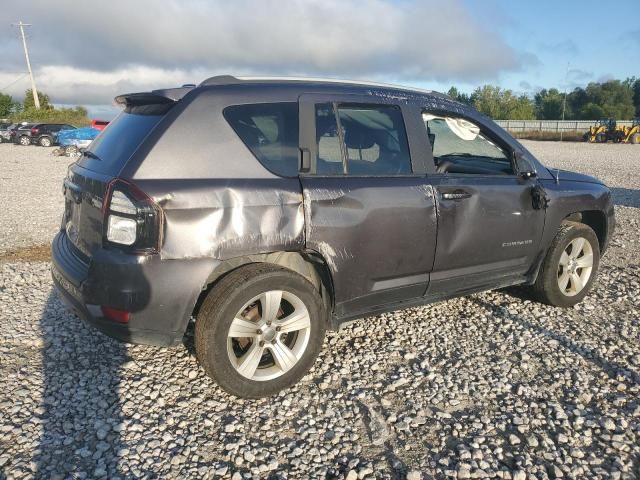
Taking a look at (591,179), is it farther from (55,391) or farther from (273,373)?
(55,391)

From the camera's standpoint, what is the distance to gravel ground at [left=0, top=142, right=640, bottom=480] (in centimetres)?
251

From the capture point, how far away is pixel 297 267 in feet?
10.8

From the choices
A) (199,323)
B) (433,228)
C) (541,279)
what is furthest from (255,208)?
(541,279)

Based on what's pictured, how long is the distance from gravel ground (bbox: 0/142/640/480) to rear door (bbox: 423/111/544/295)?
520 millimetres

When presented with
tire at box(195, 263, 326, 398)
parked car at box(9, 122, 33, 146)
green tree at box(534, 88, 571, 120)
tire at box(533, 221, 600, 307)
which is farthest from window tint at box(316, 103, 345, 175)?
green tree at box(534, 88, 571, 120)

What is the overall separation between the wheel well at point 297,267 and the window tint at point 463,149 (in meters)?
1.16

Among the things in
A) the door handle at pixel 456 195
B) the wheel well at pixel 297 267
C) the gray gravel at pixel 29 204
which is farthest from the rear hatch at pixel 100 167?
the gray gravel at pixel 29 204

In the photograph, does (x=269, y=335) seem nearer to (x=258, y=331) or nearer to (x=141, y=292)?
(x=258, y=331)

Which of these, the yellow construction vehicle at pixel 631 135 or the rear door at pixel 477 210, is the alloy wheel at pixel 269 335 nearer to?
the rear door at pixel 477 210

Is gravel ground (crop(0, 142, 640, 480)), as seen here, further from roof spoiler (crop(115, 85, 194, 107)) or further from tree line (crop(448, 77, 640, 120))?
tree line (crop(448, 77, 640, 120))

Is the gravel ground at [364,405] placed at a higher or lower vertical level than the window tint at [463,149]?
lower

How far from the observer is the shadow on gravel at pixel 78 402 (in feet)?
8.14

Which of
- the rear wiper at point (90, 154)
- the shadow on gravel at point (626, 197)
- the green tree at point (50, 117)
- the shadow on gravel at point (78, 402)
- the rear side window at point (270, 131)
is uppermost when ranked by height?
the green tree at point (50, 117)

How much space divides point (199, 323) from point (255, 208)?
73 centimetres
